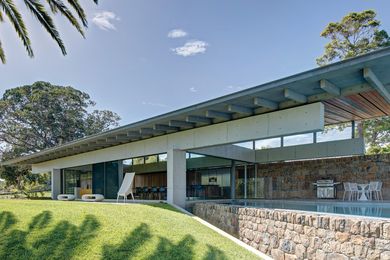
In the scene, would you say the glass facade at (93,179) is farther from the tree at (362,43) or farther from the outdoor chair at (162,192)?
the tree at (362,43)

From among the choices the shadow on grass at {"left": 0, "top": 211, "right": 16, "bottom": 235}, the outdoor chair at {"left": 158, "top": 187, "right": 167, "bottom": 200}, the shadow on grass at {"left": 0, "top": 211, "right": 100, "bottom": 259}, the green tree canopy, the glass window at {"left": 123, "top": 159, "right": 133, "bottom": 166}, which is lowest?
the outdoor chair at {"left": 158, "top": 187, "right": 167, "bottom": 200}

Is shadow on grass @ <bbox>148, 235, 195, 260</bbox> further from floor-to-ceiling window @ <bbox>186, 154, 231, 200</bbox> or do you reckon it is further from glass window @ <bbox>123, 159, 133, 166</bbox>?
glass window @ <bbox>123, 159, 133, 166</bbox>

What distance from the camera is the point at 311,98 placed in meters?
9.05

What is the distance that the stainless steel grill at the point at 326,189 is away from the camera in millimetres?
15688

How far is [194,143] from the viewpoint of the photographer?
482 inches

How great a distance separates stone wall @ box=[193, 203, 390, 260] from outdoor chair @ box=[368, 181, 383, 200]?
7640mm

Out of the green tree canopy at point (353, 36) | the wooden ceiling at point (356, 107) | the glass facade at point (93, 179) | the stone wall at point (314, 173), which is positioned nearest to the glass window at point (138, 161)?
the glass facade at point (93, 179)

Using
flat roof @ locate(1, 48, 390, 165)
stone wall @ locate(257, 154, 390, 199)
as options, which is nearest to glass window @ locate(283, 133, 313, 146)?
stone wall @ locate(257, 154, 390, 199)

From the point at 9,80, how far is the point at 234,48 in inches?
920

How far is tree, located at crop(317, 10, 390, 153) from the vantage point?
20.4 metres

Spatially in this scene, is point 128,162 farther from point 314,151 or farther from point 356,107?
point 356,107

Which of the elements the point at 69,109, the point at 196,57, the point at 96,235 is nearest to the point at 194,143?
the point at 96,235

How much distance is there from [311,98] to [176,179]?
6.04m

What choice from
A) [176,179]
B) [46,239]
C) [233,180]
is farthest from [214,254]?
[233,180]
